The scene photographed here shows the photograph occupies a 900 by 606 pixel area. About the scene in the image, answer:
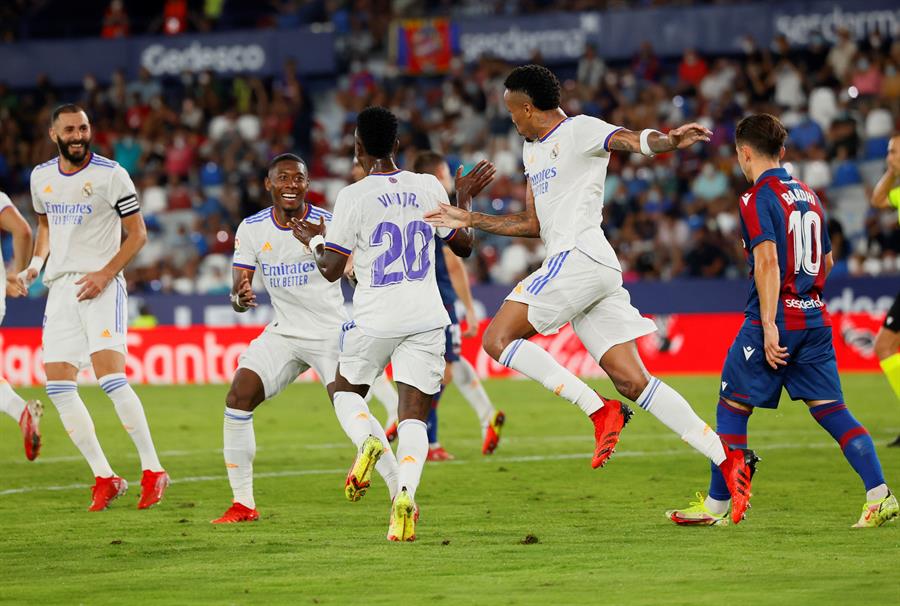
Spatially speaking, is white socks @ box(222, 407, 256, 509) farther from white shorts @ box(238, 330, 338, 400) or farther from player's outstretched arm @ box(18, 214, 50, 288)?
player's outstretched arm @ box(18, 214, 50, 288)

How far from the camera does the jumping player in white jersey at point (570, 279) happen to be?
8.12 m

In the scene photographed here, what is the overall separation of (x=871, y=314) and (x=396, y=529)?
14428mm

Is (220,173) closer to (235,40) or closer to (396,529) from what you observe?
(235,40)

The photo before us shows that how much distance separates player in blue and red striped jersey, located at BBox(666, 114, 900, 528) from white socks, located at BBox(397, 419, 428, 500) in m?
1.78

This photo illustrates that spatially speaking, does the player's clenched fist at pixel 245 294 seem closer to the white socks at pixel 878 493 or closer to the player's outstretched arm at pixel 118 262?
the player's outstretched arm at pixel 118 262

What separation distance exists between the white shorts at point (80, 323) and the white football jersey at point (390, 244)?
2.56 metres

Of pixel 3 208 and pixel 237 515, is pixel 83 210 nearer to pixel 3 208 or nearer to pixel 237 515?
pixel 3 208

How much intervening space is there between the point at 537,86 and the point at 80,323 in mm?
3878

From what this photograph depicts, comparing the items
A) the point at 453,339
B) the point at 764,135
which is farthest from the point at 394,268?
the point at 453,339

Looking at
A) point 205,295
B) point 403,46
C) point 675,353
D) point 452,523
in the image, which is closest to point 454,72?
point 403,46

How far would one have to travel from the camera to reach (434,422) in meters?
12.4

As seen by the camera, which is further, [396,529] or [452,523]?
[452,523]

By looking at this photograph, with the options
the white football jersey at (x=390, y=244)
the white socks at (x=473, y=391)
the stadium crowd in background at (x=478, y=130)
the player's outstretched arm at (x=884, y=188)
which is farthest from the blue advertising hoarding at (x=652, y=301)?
the white football jersey at (x=390, y=244)

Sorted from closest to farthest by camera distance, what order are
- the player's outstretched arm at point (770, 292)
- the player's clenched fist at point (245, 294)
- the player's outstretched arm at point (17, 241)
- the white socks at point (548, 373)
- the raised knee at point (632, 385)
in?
Answer: the player's outstretched arm at point (770, 292) → the white socks at point (548, 373) → the raised knee at point (632, 385) → the player's clenched fist at point (245, 294) → the player's outstretched arm at point (17, 241)
